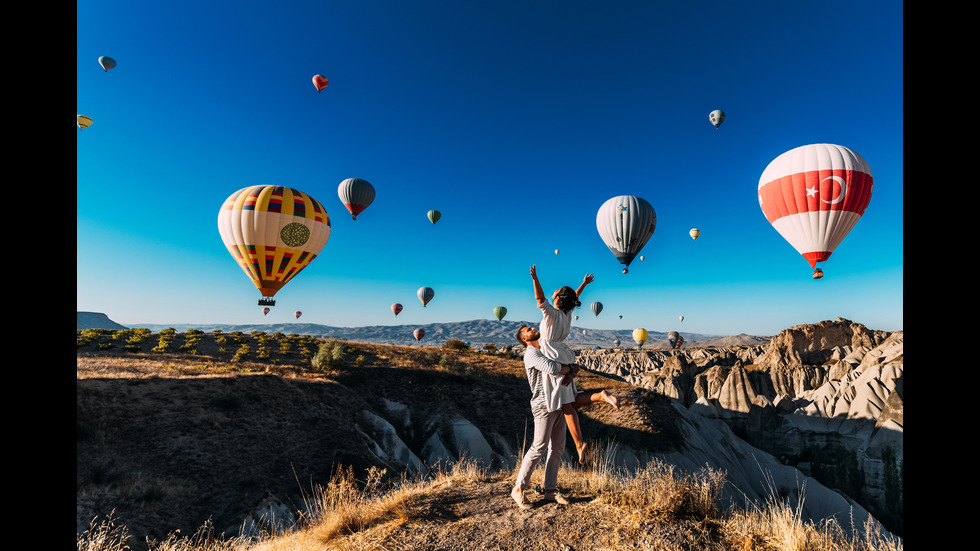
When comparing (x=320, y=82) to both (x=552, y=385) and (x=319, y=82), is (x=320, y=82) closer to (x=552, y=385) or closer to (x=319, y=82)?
(x=319, y=82)

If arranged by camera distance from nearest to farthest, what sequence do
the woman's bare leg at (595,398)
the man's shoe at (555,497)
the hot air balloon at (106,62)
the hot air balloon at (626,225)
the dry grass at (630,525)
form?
the dry grass at (630,525), the woman's bare leg at (595,398), the man's shoe at (555,497), the hot air balloon at (626,225), the hot air balloon at (106,62)

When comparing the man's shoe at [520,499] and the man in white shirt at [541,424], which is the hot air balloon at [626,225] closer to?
the man in white shirt at [541,424]

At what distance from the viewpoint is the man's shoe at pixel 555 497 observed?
5145 millimetres

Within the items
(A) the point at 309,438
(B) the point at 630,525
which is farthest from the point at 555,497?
(A) the point at 309,438

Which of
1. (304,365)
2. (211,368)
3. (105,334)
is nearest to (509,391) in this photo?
(304,365)

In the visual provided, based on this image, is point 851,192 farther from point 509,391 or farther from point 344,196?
point 344,196

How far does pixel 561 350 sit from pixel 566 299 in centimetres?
63

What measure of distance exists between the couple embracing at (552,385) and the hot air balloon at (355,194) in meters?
28.5

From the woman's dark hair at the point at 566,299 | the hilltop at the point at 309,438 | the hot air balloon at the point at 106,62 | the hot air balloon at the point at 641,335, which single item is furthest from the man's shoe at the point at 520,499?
the hot air balloon at the point at 641,335

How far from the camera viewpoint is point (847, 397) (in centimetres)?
4653

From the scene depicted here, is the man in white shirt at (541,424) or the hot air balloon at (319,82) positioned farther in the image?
the hot air balloon at (319,82)

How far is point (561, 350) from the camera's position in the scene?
15.9ft

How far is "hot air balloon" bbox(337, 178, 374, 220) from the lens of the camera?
3077cm
